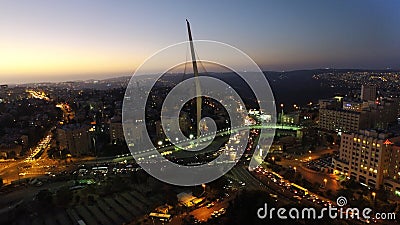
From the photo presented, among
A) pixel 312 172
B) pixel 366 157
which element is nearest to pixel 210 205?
pixel 312 172

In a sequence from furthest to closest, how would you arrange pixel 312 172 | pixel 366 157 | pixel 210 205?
pixel 312 172, pixel 366 157, pixel 210 205

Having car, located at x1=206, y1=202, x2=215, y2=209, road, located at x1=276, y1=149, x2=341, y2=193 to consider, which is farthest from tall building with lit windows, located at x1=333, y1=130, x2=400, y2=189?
car, located at x1=206, y1=202, x2=215, y2=209

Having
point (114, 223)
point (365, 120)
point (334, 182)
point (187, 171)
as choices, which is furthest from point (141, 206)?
point (365, 120)

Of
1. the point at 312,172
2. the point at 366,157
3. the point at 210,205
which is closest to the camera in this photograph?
the point at 210,205

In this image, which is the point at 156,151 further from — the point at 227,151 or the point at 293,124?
the point at 293,124

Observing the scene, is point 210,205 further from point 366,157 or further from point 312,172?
point 366,157

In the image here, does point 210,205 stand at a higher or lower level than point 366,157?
lower

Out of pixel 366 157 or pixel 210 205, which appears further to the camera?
pixel 366 157

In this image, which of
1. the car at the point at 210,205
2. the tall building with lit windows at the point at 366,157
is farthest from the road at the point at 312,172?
the car at the point at 210,205

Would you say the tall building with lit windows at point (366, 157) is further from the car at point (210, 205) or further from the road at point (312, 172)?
the car at point (210, 205)
